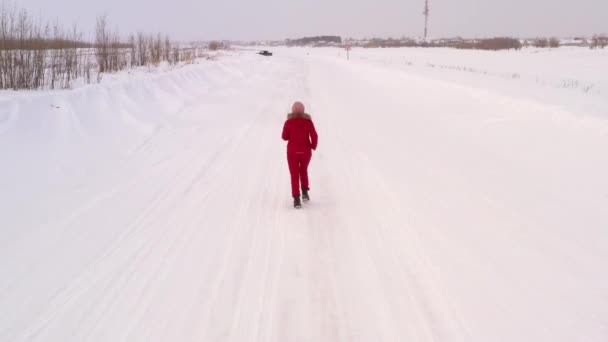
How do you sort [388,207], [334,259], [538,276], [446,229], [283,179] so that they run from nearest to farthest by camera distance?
[538,276] → [334,259] → [446,229] → [388,207] → [283,179]

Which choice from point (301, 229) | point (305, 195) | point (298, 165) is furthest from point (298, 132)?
point (301, 229)

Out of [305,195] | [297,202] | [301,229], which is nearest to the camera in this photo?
[301,229]

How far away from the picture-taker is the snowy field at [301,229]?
146 inches

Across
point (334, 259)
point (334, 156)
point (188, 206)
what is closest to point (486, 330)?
point (334, 259)

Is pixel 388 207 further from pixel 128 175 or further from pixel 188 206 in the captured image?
pixel 128 175

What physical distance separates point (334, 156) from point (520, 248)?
4.46m

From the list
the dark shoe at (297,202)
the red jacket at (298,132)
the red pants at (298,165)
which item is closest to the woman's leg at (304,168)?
the red pants at (298,165)

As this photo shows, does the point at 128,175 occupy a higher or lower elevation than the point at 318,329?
higher

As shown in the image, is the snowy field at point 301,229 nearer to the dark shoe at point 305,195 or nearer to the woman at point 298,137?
the dark shoe at point 305,195

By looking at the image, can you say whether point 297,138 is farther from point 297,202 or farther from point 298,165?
point 297,202

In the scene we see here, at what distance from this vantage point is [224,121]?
12898mm

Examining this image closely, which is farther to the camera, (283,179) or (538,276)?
(283,179)

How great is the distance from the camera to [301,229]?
5.59 m

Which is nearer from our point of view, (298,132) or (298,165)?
(298,132)
